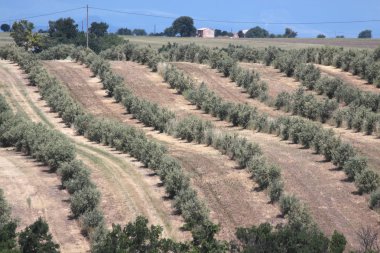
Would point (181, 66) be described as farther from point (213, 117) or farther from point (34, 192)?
point (34, 192)

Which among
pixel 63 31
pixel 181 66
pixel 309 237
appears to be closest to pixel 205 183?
pixel 309 237

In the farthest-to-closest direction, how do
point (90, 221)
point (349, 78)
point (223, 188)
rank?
point (349, 78) < point (223, 188) < point (90, 221)

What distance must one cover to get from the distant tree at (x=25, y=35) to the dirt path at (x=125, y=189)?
210 feet

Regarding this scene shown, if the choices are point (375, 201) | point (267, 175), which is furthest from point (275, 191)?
point (375, 201)

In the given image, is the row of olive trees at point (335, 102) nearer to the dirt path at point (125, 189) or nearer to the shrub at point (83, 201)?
the dirt path at point (125, 189)

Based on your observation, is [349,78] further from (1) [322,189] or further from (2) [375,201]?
(2) [375,201]

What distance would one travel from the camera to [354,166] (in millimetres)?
26234

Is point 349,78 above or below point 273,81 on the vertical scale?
above

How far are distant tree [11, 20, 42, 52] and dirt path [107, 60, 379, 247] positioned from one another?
69.2 metres

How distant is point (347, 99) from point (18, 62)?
28.2 meters

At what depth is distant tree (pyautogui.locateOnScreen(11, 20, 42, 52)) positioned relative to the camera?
9538 centimetres

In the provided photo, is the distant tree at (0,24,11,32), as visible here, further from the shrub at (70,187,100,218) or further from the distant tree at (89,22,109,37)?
the shrub at (70,187,100,218)

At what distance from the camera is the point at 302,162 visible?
28453 mm

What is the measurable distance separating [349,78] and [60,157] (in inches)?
1080
